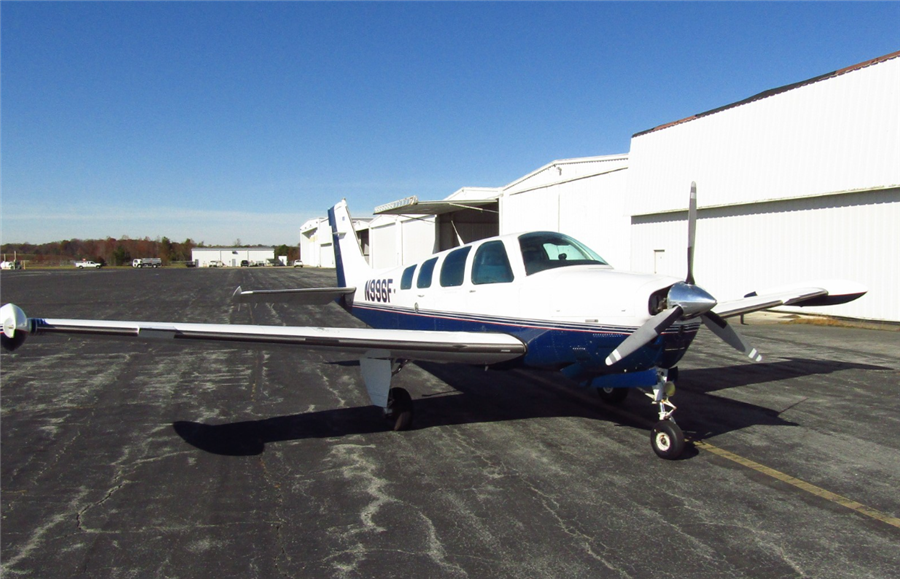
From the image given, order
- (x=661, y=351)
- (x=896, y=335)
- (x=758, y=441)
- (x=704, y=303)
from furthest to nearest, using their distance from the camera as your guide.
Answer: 1. (x=896, y=335)
2. (x=758, y=441)
3. (x=661, y=351)
4. (x=704, y=303)

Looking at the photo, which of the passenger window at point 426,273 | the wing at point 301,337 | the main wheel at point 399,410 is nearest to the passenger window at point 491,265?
the wing at point 301,337

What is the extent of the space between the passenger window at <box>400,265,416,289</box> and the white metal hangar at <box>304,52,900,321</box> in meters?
13.7

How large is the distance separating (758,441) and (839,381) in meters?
4.10

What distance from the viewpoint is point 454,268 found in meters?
8.09

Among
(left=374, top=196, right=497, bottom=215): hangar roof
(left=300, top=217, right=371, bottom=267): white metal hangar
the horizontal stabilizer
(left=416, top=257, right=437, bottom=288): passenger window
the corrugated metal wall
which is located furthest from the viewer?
(left=300, top=217, right=371, bottom=267): white metal hangar

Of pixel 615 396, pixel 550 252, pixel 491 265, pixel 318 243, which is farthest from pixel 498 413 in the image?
pixel 318 243

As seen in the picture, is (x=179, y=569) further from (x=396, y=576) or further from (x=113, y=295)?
(x=113, y=295)

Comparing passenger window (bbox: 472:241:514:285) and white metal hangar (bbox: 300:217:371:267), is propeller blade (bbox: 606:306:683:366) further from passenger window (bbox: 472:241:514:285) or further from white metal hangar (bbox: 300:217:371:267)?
white metal hangar (bbox: 300:217:371:267)

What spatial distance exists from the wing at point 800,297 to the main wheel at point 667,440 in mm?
2333

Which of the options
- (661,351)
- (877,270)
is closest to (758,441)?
(661,351)

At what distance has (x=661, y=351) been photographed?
18.5 ft

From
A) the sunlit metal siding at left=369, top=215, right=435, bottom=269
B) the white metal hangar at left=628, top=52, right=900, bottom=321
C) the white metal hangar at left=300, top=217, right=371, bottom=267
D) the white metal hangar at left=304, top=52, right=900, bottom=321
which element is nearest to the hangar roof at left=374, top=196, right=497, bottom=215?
the sunlit metal siding at left=369, top=215, right=435, bottom=269

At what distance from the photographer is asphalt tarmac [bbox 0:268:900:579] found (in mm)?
3836

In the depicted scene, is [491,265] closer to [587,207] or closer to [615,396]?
[615,396]
